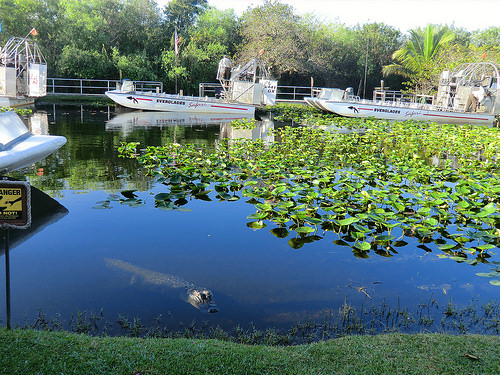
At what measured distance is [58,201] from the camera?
570 centimetres

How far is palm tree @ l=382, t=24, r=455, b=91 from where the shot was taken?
75.5 feet

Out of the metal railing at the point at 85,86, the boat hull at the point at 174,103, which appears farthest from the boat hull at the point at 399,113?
the metal railing at the point at 85,86

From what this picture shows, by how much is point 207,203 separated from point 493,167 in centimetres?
578

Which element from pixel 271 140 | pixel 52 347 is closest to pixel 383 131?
pixel 271 140

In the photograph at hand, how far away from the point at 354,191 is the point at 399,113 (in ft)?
45.6

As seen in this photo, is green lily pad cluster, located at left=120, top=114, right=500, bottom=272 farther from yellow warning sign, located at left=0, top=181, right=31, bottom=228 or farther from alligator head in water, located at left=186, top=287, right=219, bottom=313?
yellow warning sign, located at left=0, top=181, right=31, bottom=228

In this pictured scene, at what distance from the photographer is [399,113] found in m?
18.9

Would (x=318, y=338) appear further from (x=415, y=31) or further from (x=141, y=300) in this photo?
(x=415, y=31)

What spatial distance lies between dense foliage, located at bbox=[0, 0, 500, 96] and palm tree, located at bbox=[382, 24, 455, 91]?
0.10m

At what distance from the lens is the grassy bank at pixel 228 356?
2.20 meters

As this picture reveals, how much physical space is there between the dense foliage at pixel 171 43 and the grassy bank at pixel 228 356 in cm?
2125

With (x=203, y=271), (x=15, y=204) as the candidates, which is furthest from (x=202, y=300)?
(x=15, y=204)

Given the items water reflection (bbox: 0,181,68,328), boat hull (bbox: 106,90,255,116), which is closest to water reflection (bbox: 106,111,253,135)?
boat hull (bbox: 106,90,255,116)

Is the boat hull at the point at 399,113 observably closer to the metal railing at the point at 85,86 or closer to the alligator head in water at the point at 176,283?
the metal railing at the point at 85,86
